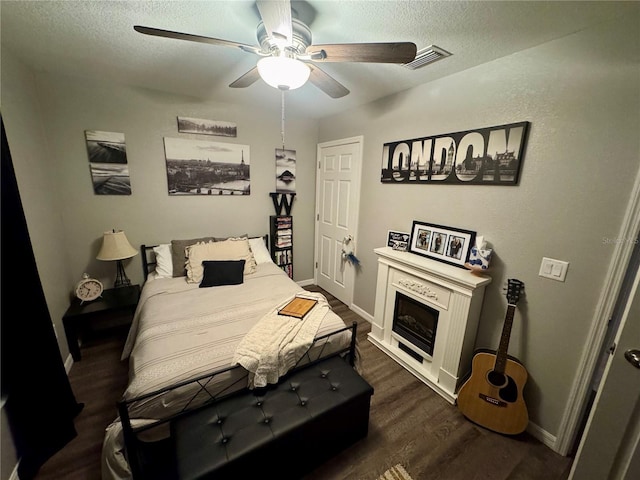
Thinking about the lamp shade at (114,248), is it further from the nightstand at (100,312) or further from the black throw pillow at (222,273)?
the black throw pillow at (222,273)

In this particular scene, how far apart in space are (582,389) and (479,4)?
2.17 metres

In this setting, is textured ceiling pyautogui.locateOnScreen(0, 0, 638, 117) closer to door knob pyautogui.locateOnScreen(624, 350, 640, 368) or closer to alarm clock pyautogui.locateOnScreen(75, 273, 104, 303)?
door knob pyautogui.locateOnScreen(624, 350, 640, 368)

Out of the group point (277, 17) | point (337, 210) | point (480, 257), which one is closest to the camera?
point (277, 17)

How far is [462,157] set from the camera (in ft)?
6.29

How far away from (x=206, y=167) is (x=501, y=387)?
10.9ft

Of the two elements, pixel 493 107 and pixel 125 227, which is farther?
pixel 125 227

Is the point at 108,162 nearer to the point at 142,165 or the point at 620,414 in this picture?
the point at 142,165

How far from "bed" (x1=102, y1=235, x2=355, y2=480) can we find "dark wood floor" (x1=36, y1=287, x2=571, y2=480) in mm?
392

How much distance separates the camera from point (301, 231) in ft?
12.1

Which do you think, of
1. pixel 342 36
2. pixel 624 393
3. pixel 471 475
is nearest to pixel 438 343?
pixel 471 475

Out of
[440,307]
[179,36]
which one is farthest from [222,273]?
[440,307]

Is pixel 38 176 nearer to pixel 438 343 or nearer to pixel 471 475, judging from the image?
pixel 438 343

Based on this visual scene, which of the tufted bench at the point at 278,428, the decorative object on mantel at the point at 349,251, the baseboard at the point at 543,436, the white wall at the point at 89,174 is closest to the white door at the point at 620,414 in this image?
the baseboard at the point at 543,436

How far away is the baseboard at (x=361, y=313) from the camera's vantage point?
9.78 feet
